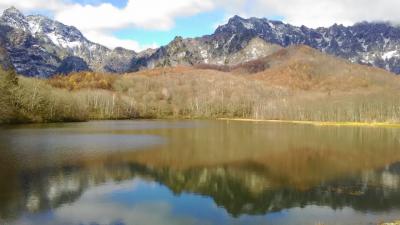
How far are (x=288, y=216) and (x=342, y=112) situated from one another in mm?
168705

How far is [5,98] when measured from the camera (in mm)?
109688

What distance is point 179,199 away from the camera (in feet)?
119

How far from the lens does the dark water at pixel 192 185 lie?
30719mm

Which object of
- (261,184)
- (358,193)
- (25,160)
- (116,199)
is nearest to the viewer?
(116,199)

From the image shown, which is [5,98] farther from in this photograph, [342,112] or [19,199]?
[342,112]

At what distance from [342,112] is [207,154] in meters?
143

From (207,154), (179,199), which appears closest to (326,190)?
(179,199)

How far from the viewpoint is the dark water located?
30719mm

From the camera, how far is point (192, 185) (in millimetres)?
41375

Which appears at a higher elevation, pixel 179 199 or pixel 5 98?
pixel 5 98

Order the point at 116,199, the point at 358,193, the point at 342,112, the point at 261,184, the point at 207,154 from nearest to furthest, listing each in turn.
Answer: the point at 116,199 → the point at 358,193 → the point at 261,184 → the point at 207,154 → the point at 342,112

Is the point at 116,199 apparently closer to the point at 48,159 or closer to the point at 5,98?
the point at 48,159

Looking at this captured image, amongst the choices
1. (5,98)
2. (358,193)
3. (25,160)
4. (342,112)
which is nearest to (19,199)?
(25,160)

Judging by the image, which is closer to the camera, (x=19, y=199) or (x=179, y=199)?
(x=19, y=199)
